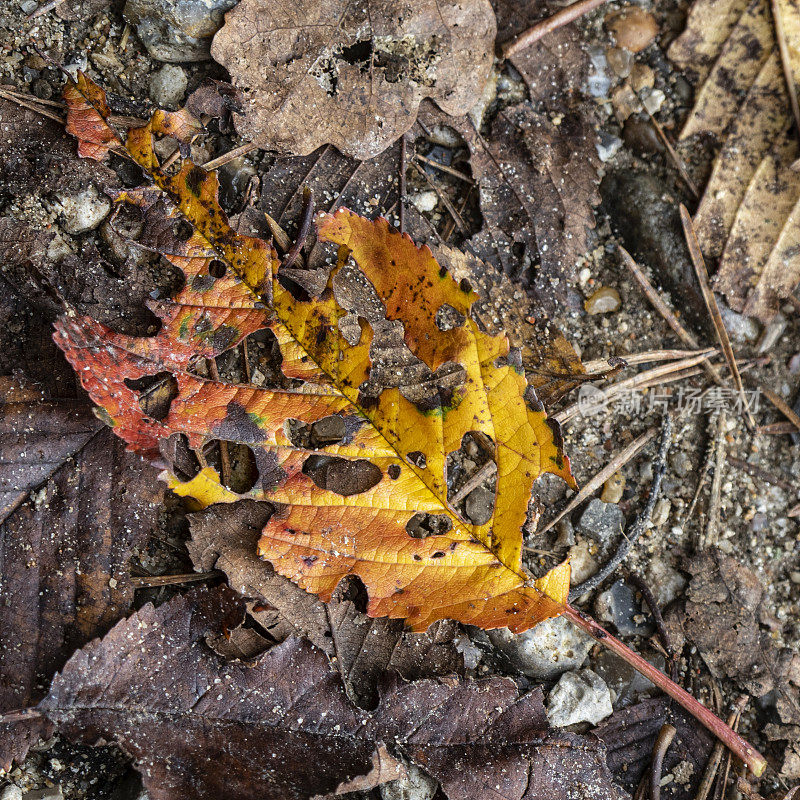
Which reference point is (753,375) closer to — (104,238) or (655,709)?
(655,709)

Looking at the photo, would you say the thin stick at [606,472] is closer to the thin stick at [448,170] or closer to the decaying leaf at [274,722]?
the decaying leaf at [274,722]

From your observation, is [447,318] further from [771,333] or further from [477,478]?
[771,333]

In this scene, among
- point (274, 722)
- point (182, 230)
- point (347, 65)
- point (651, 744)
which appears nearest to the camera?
point (274, 722)

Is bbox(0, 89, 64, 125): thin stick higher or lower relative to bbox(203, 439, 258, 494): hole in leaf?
higher

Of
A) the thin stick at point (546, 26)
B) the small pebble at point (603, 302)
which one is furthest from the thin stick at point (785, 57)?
the small pebble at point (603, 302)

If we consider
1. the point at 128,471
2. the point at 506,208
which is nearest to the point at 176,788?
the point at 128,471

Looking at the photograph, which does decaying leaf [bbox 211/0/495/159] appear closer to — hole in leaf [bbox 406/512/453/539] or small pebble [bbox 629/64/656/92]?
small pebble [bbox 629/64/656/92]

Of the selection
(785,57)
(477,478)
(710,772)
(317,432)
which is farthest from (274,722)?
(785,57)

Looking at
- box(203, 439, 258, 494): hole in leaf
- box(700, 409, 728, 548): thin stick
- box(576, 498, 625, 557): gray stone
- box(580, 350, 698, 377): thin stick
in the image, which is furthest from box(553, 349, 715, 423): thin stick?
box(203, 439, 258, 494): hole in leaf
